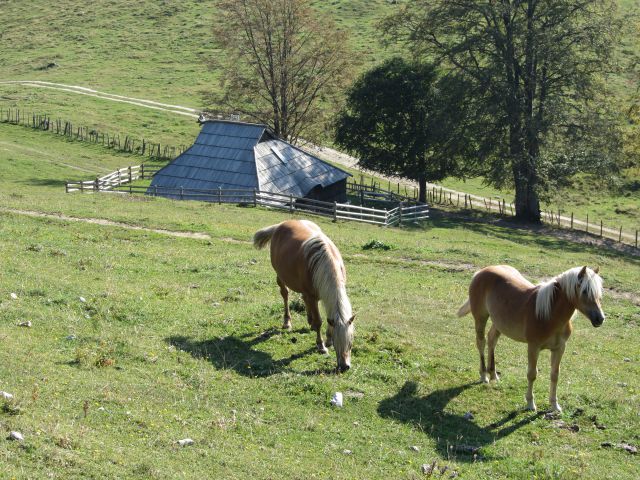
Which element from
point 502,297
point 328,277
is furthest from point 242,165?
point 502,297

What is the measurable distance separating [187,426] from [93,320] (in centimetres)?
532

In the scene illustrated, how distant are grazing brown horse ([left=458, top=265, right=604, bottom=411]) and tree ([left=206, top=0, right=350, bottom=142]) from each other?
1767 inches

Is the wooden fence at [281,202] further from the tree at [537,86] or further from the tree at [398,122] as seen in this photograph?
the tree at [537,86]

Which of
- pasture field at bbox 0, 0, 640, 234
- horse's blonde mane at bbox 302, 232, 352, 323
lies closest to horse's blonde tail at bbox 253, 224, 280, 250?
horse's blonde mane at bbox 302, 232, 352, 323

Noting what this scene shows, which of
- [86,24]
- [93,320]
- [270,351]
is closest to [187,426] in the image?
[270,351]

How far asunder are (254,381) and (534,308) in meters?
5.05

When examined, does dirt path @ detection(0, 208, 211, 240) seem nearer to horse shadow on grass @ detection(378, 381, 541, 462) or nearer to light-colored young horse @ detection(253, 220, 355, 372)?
light-colored young horse @ detection(253, 220, 355, 372)

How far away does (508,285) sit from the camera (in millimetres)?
13773

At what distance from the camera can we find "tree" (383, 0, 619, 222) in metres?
45.7

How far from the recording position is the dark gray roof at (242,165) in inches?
1758

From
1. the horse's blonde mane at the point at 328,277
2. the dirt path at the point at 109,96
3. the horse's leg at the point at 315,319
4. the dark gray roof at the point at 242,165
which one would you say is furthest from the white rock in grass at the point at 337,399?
the dirt path at the point at 109,96

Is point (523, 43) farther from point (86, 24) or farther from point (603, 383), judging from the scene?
point (86, 24)

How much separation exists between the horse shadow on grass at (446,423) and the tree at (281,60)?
46117 mm

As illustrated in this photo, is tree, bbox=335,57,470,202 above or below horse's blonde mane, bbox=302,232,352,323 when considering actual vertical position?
above
